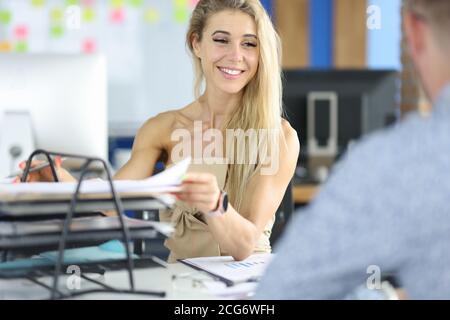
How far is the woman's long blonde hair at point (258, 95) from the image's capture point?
5.65ft

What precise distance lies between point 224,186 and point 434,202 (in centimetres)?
106

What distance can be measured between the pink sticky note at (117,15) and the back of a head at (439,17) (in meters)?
3.90

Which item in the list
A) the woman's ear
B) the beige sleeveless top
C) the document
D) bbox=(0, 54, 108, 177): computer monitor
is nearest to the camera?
the document

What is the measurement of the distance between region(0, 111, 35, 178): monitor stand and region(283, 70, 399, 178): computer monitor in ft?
5.62

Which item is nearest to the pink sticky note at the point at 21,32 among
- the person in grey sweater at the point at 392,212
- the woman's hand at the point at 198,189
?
the woman's hand at the point at 198,189

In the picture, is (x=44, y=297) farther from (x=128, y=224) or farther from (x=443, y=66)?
(x=443, y=66)

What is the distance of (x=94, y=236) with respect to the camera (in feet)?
3.59

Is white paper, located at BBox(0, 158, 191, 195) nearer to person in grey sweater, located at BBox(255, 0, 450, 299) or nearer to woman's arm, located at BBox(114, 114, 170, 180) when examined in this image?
person in grey sweater, located at BBox(255, 0, 450, 299)

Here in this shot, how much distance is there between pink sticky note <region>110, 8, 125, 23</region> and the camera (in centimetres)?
446

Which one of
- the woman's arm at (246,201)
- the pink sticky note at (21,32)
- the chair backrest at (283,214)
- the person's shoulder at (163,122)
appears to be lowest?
the chair backrest at (283,214)

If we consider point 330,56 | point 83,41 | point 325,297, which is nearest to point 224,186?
point 325,297

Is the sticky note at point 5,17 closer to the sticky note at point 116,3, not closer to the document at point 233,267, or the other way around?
the sticky note at point 116,3

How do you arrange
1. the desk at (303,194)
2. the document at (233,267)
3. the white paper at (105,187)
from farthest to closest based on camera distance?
the desk at (303,194) < the document at (233,267) < the white paper at (105,187)

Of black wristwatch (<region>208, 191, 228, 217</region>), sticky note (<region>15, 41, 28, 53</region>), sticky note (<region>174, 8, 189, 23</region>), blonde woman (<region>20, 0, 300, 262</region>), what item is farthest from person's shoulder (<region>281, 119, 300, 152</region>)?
sticky note (<region>15, 41, 28, 53</region>)
